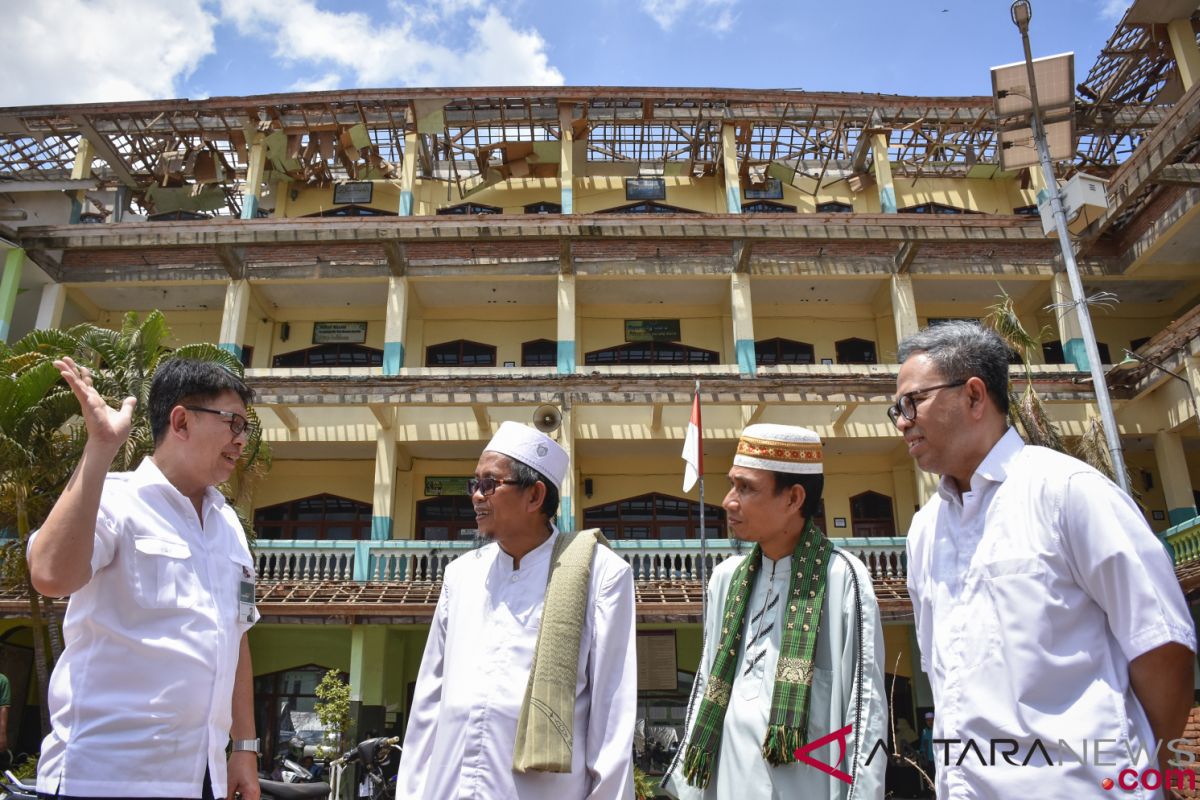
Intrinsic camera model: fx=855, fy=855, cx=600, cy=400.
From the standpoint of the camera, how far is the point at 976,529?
95.7 inches

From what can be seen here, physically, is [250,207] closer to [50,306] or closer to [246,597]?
[50,306]

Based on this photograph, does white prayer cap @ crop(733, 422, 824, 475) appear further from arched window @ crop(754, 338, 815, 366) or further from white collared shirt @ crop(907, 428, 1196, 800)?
arched window @ crop(754, 338, 815, 366)

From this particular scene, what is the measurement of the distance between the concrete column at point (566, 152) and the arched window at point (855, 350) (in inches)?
256

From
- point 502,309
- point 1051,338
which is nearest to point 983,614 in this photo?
point 502,309

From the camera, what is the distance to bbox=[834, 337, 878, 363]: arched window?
719 inches

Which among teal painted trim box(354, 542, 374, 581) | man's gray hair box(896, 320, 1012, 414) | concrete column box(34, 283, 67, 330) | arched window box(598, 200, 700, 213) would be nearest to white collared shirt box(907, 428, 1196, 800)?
man's gray hair box(896, 320, 1012, 414)

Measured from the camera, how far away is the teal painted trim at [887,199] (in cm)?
1785

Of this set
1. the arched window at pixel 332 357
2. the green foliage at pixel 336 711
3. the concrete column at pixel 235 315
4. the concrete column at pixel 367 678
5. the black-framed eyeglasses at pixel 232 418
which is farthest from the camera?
the arched window at pixel 332 357

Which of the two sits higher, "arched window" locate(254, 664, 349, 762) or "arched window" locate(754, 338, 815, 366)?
"arched window" locate(754, 338, 815, 366)

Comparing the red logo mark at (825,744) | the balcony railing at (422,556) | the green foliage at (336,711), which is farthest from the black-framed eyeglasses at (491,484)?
the balcony railing at (422,556)

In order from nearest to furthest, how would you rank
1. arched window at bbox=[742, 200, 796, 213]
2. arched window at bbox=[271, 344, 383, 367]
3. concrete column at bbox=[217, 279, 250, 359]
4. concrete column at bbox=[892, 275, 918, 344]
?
concrete column at bbox=[892, 275, 918, 344], concrete column at bbox=[217, 279, 250, 359], arched window at bbox=[271, 344, 383, 367], arched window at bbox=[742, 200, 796, 213]

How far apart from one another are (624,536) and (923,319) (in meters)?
8.10

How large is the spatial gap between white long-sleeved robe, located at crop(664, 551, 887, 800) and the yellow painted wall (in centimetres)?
1517

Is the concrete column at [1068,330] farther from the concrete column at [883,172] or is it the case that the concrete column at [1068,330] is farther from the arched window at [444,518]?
the arched window at [444,518]
